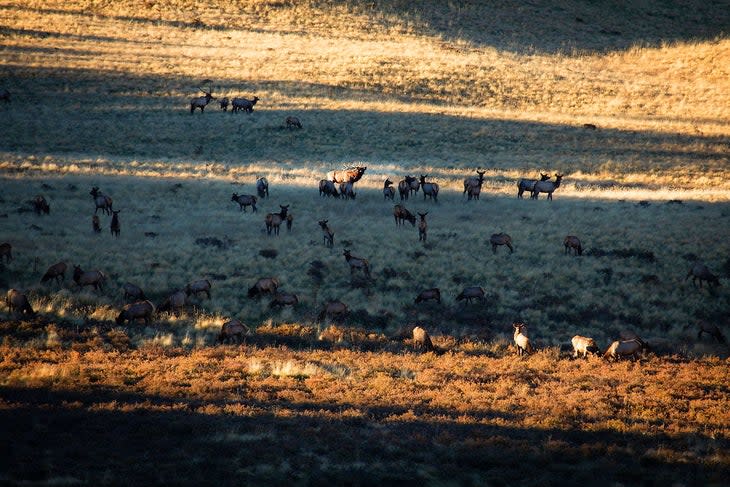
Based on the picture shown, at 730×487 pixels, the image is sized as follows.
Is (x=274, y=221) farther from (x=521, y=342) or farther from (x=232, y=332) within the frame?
(x=521, y=342)

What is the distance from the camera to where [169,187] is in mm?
39406

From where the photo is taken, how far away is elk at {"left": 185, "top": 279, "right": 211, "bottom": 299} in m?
24.0

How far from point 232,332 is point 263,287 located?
172 inches

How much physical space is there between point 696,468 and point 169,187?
110 ft

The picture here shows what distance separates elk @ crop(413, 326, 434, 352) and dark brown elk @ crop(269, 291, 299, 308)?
5140 mm

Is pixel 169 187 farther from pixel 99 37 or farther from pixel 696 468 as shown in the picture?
pixel 99 37

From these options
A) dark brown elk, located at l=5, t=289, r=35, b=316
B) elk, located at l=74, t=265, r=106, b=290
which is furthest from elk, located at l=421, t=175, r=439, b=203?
dark brown elk, located at l=5, t=289, r=35, b=316

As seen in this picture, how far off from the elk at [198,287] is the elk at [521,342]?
11277mm

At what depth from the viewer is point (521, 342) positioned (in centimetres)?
2103

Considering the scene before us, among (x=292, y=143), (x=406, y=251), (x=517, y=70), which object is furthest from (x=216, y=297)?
(x=517, y=70)

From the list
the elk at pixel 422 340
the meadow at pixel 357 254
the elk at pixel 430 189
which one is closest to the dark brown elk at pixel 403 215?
the meadow at pixel 357 254

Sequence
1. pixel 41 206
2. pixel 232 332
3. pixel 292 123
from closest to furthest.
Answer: pixel 232 332
pixel 41 206
pixel 292 123

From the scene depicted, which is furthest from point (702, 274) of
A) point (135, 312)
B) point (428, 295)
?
point (135, 312)

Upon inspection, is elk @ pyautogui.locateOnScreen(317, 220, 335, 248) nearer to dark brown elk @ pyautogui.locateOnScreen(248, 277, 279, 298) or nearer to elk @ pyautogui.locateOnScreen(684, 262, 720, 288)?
dark brown elk @ pyautogui.locateOnScreen(248, 277, 279, 298)
